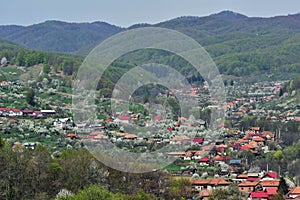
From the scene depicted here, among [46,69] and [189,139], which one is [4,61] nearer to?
[46,69]

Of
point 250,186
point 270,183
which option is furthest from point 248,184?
point 270,183

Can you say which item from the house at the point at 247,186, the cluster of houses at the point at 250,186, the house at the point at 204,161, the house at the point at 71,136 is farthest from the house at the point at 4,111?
the house at the point at 247,186

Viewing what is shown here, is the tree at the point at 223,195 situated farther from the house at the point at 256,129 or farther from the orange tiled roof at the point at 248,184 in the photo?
the house at the point at 256,129

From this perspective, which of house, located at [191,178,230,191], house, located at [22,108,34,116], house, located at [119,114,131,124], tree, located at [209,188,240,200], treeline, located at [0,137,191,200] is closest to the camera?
treeline, located at [0,137,191,200]

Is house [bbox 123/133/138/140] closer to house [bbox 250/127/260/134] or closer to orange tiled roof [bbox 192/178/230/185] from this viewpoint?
orange tiled roof [bbox 192/178/230/185]

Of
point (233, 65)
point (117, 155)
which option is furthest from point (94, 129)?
point (233, 65)

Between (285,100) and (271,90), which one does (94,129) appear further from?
(271,90)

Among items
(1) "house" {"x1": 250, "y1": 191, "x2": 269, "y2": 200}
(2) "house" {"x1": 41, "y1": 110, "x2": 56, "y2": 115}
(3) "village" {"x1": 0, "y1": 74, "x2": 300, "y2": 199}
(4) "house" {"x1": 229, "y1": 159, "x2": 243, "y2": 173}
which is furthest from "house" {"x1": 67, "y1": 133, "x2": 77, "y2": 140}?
(1) "house" {"x1": 250, "y1": 191, "x2": 269, "y2": 200}

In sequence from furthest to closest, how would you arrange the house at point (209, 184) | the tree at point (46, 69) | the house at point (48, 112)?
the tree at point (46, 69) → the house at point (48, 112) → the house at point (209, 184)

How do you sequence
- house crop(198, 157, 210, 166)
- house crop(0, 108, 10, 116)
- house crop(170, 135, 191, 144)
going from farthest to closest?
1. house crop(0, 108, 10, 116)
2. house crop(170, 135, 191, 144)
3. house crop(198, 157, 210, 166)
